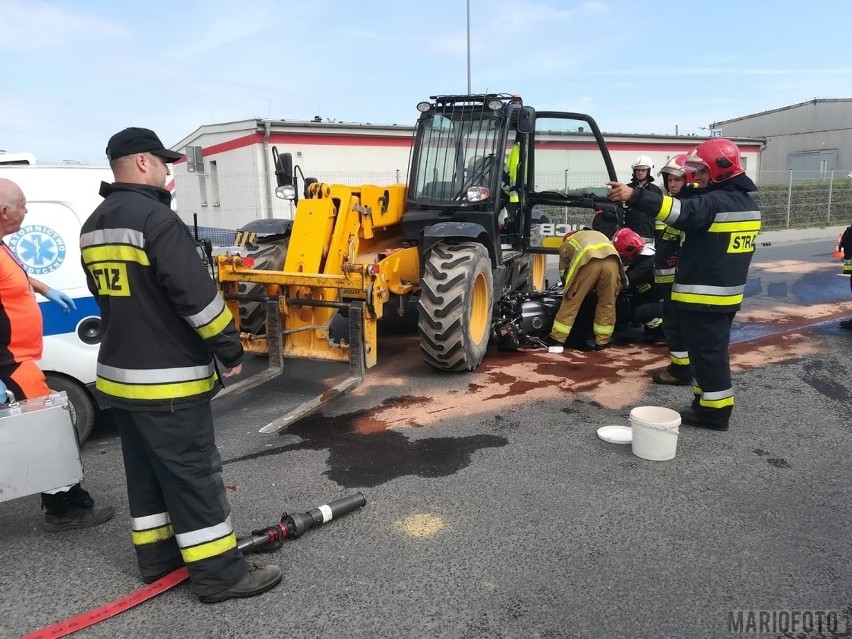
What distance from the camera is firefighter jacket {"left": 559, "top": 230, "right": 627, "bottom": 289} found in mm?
6613

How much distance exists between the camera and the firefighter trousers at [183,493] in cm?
273

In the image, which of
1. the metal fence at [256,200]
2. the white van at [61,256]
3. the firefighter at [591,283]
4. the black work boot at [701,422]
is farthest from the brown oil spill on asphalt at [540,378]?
the metal fence at [256,200]

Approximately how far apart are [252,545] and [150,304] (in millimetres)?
1268

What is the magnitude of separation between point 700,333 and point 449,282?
208cm

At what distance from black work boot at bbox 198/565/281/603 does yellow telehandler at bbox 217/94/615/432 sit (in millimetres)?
1835

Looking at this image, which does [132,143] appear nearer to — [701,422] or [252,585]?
[252,585]

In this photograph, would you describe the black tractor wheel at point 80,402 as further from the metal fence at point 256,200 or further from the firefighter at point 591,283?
the metal fence at point 256,200

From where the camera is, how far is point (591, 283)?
21.9 ft

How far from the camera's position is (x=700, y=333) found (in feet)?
15.4

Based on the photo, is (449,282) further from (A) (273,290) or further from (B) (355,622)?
(B) (355,622)

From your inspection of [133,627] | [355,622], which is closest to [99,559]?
[133,627]

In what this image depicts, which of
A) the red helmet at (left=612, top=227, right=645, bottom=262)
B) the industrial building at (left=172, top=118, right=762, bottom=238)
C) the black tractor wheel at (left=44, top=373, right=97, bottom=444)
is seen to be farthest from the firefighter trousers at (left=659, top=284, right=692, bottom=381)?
the industrial building at (left=172, top=118, right=762, bottom=238)

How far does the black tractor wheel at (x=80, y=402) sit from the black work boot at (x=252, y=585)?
84.8 inches

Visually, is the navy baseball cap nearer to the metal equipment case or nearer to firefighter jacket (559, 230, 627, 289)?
the metal equipment case
